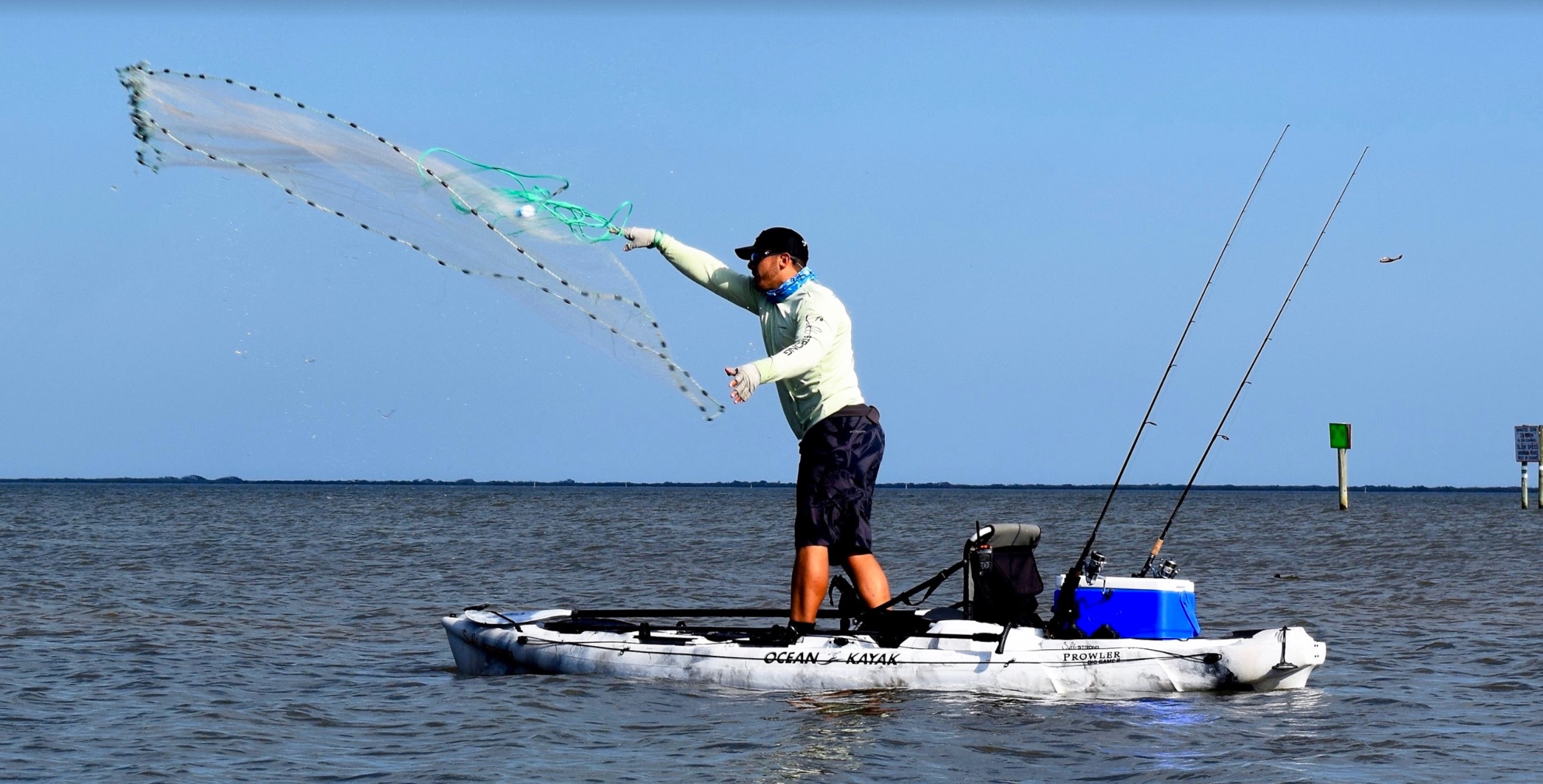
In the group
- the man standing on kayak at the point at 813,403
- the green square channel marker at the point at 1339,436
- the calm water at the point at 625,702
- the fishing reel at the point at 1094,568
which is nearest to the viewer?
the calm water at the point at 625,702

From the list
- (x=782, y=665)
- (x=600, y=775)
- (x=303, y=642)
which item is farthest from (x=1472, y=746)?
(x=303, y=642)

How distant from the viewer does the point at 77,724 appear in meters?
7.61

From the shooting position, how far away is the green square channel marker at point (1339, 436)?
50.1 meters

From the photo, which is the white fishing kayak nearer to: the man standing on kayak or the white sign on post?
the man standing on kayak

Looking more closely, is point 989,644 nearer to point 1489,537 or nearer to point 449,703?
point 449,703

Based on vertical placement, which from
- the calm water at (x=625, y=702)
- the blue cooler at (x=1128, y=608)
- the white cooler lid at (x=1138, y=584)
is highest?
the white cooler lid at (x=1138, y=584)

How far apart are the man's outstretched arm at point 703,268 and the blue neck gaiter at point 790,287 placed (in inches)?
5.5

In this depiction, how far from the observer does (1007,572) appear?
27.8ft

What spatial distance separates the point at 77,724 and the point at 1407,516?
55141mm

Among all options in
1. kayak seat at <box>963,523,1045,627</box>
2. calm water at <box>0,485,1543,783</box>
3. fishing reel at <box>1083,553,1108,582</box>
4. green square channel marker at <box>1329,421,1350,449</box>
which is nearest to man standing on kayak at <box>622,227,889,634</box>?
kayak seat at <box>963,523,1045,627</box>

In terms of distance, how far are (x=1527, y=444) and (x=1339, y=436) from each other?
23.2 ft

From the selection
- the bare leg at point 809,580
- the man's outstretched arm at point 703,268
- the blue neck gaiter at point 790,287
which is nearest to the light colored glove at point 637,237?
the man's outstretched arm at point 703,268

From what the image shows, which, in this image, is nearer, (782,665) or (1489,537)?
(782,665)

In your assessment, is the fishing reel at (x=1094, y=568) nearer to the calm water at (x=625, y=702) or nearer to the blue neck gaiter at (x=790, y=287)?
the calm water at (x=625, y=702)
